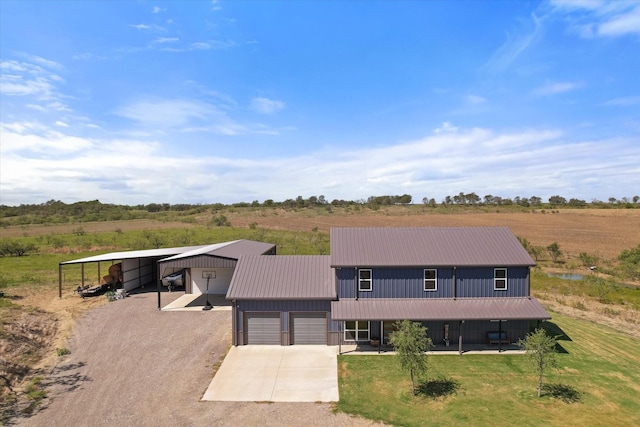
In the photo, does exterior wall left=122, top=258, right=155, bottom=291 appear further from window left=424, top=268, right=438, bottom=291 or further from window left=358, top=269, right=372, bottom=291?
window left=424, top=268, right=438, bottom=291

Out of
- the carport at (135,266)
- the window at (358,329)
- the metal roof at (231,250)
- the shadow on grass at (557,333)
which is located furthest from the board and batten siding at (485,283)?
the carport at (135,266)

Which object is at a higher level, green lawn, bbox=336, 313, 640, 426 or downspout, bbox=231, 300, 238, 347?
downspout, bbox=231, 300, 238, 347

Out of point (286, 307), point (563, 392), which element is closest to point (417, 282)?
point (286, 307)

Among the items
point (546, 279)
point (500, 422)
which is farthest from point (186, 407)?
point (546, 279)

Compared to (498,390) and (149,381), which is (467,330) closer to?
(498,390)

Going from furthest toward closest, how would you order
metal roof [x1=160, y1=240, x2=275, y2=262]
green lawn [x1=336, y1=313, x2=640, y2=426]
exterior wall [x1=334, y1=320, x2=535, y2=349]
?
metal roof [x1=160, y1=240, x2=275, y2=262], exterior wall [x1=334, y1=320, x2=535, y2=349], green lawn [x1=336, y1=313, x2=640, y2=426]

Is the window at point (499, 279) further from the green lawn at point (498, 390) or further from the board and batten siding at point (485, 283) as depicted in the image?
the green lawn at point (498, 390)

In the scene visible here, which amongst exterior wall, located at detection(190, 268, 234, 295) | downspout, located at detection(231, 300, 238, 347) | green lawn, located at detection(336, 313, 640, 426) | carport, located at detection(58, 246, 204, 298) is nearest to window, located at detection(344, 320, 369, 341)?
green lawn, located at detection(336, 313, 640, 426)
